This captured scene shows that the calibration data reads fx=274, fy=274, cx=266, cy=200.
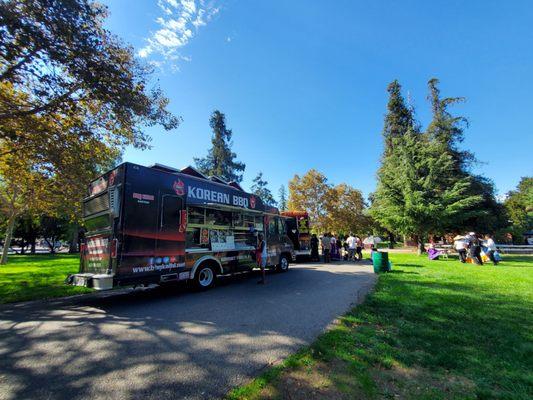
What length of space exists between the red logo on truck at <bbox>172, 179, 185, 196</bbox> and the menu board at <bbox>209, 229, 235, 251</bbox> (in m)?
1.70

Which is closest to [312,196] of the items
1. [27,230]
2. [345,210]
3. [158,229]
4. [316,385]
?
[345,210]

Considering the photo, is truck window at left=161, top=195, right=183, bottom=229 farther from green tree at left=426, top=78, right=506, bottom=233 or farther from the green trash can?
green tree at left=426, top=78, right=506, bottom=233

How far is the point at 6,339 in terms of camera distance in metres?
4.62

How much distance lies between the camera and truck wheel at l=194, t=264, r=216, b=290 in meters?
8.57

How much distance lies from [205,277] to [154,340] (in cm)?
448

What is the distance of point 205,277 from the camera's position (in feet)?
29.4

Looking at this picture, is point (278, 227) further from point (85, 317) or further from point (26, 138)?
point (26, 138)

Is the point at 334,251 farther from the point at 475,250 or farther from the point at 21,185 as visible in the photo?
the point at 21,185

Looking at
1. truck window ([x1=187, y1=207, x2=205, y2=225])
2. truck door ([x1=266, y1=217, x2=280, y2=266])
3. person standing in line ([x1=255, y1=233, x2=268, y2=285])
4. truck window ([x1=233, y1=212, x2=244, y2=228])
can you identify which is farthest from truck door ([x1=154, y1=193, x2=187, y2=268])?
truck door ([x1=266, y1=217, x2=280, y2=266])

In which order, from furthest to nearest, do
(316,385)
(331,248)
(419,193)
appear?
(419,193) → (331,248) → (316,385)

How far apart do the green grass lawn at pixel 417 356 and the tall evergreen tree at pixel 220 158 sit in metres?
37.6

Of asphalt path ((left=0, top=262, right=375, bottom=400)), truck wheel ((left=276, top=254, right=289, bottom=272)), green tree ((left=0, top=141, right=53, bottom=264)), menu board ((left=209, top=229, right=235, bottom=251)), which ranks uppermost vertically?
green tree ((left=0, top=141, right=53, bottom=264))

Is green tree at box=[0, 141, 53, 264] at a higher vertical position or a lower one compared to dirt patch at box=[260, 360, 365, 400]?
higher

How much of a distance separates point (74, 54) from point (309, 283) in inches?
403
